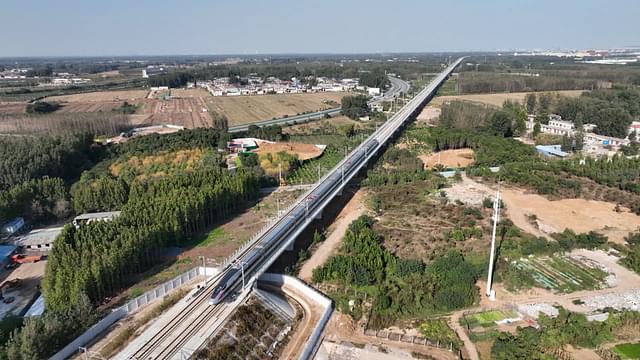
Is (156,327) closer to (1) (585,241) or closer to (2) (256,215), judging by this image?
(2) (256,215)

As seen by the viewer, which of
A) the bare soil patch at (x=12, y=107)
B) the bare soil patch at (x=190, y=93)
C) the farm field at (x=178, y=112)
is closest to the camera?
the farm field at (x=178, y=112)

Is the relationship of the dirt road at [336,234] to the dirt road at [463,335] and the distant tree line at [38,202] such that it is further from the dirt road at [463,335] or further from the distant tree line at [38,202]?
the distant tree line at [38,202]

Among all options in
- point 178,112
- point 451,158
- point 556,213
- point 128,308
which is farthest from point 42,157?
point 556,213

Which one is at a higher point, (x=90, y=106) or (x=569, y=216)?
(x=90, y=106)

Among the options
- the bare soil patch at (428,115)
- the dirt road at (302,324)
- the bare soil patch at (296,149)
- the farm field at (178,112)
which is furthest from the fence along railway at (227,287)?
the farm field at (178,112)

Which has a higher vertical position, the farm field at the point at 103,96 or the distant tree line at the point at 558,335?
the farm field at the point at 103,96

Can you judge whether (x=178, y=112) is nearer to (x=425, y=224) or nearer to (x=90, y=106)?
(x=90, y=106)
